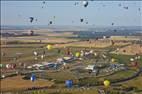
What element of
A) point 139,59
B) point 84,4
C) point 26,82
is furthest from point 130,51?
point 84,4

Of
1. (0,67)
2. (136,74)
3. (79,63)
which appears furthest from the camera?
(79,63)

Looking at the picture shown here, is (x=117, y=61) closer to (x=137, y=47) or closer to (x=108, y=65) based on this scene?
(x=108, y=65)

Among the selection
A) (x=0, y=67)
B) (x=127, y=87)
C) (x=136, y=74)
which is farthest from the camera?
(x=0, y=67)

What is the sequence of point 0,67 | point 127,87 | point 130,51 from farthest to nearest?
1. point 130,51
2. point 0,67
3. point 127,87

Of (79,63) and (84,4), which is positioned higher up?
(84,4)

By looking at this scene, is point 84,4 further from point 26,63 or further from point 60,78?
point 26,63

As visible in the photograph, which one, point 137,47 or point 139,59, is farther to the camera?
point 137,47

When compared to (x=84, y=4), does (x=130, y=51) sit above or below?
below

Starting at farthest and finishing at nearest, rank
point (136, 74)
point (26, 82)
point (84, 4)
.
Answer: point (136, 74) < point (26, 82) < point (84, 4)

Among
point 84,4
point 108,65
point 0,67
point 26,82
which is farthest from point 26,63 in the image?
point 84,4
